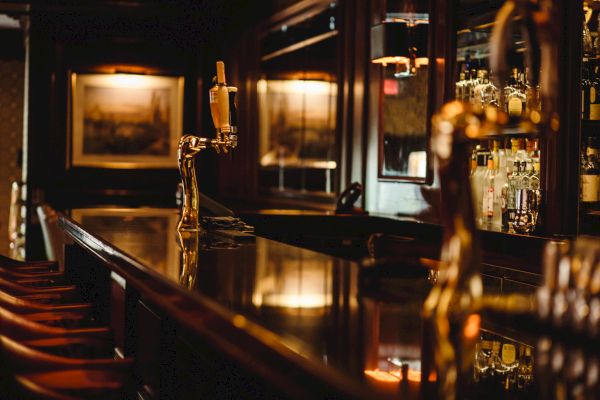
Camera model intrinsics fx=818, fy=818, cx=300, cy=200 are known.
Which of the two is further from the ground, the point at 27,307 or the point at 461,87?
the point at 461,87

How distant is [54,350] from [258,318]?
1.14 metres

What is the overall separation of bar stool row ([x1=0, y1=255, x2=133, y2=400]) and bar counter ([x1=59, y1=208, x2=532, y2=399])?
0.69 feet

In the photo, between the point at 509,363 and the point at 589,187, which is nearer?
the point at 509,363

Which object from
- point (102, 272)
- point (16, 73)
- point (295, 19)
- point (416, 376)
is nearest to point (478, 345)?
point (416, 376)

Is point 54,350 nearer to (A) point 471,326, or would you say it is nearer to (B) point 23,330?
(B) point 23,330

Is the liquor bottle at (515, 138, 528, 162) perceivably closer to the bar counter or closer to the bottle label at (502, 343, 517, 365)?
the bar counter

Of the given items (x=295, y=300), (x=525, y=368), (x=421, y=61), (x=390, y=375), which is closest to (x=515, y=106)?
(x=421, y=61)

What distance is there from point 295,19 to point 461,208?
253 inches

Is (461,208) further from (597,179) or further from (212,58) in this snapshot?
(212,58)

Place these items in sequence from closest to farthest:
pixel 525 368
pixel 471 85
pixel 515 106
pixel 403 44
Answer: pixel 525 368 → pixel 515 106 → pixel 471 85 → pixel 403 44

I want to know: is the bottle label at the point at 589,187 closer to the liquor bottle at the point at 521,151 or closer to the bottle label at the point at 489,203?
the liquor bottle at the point at 521,151

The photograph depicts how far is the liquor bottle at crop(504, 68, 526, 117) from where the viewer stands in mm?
3750

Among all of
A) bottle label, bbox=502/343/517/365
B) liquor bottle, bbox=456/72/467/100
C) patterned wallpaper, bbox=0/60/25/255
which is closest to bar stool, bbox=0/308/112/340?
bottle label, bbox=502/343/517/365

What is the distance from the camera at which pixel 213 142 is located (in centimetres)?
350
